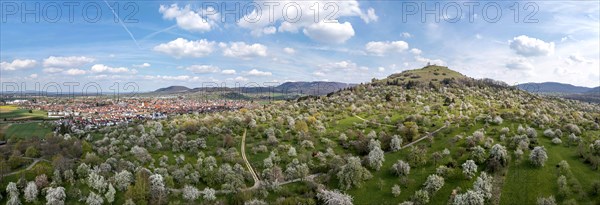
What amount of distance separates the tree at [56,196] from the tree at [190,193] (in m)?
21.4

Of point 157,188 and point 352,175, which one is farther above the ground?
point 352,175

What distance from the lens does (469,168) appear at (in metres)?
67.8

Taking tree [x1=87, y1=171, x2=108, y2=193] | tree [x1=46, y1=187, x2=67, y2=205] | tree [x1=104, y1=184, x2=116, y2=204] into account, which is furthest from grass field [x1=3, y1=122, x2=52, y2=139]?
tree [x1=104, y1=184, x2=116, y2=204]

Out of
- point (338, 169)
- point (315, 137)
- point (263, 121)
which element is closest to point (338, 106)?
point (263, 121)

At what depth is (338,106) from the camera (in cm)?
15912

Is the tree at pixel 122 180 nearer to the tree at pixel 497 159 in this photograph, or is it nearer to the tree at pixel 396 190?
the tree at pixel 396 190

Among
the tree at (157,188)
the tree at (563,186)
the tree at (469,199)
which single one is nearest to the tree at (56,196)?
the tree at (157,188)

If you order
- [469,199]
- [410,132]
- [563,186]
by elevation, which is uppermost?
[410,132]

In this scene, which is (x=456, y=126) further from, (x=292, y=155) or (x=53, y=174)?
(x=53, y=174)

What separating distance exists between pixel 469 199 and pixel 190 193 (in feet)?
156

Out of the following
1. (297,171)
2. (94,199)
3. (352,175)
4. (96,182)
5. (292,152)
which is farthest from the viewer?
(292,152)

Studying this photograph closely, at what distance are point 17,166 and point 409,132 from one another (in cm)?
9633

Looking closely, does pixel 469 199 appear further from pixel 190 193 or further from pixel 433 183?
pixel 190 193

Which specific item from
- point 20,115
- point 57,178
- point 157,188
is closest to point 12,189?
point 57,178
